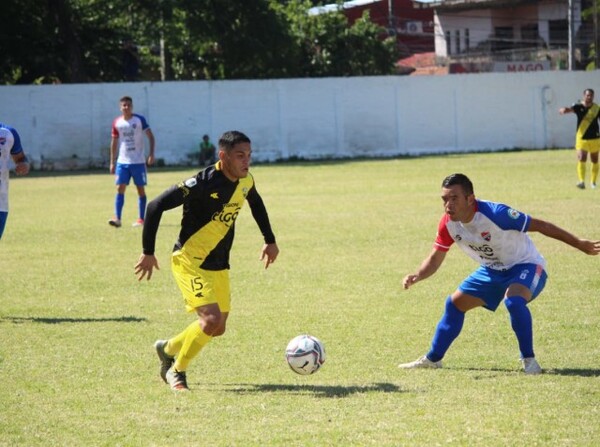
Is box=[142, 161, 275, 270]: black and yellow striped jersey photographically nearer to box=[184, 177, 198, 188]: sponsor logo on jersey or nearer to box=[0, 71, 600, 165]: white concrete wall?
box=[184, 177, 198, 188]: sponsor logo on jersey

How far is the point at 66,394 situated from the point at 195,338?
3.16 feet

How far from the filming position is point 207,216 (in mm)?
7328

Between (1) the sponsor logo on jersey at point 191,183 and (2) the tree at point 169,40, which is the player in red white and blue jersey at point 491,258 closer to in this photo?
(1) the sponsor logo on jersey at point 191,183

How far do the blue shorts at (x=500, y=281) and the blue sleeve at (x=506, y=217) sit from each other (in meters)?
0.34

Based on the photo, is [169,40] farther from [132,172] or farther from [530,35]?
[530,35]

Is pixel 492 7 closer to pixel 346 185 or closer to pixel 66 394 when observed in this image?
pixel 346 185

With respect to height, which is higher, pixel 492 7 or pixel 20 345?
pixel 492 7

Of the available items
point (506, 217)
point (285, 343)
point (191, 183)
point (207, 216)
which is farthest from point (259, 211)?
point (506, 217)

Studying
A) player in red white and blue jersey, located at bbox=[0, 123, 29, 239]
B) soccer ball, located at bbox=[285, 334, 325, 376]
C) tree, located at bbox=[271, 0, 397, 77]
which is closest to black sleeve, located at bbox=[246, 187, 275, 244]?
soccer ball, located at bbox=[285, 334, 325, 376]

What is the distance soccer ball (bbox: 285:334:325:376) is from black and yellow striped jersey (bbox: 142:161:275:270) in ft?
2.53

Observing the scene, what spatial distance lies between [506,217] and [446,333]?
98 centimetres

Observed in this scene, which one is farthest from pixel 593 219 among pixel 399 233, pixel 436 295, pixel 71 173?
pixel 71 173

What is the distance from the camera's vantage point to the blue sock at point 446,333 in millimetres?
7539

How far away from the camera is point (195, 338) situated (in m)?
7.16
